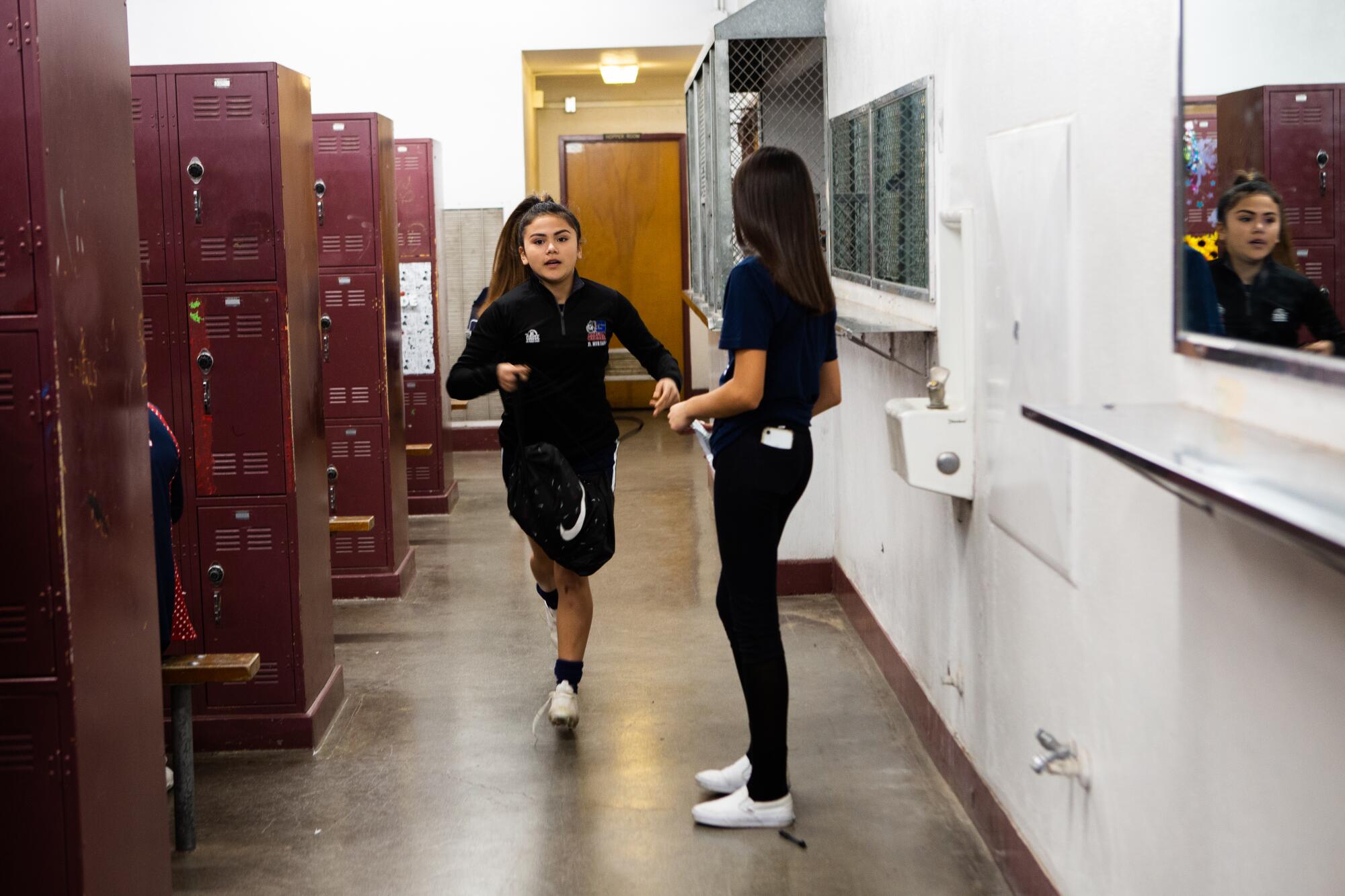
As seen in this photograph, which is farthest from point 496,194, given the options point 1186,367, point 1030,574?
point 1186,367

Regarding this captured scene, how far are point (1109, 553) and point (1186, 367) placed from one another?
0.48 metres

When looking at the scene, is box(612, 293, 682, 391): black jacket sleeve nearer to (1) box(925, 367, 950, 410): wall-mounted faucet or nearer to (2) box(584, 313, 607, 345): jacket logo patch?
(2) box(584, 313, 607, 345): jacket logo patch

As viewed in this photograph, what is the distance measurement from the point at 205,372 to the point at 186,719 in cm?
114

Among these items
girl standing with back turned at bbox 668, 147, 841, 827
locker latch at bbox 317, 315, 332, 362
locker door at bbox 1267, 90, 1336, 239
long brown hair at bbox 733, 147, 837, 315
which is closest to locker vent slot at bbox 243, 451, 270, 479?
girl standing with back turned at bbox 668, 147, 841, 827

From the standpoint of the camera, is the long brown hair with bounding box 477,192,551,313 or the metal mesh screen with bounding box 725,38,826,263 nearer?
the long brown hair with bounding box 477,192,551,313

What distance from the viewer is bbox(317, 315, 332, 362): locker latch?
6.16 meters

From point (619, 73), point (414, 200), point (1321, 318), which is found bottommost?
point (1321, 318)

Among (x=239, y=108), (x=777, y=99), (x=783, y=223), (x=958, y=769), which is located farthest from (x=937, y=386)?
(x=777, y=99)

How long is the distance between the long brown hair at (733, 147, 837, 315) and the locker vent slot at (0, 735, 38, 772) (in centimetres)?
180

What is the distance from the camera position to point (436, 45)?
1015 cm

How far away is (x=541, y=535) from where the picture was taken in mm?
3867

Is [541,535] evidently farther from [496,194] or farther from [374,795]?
[496,194]

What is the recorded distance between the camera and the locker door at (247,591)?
13.6 feet

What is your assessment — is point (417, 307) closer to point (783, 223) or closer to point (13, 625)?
point (783, 223)
